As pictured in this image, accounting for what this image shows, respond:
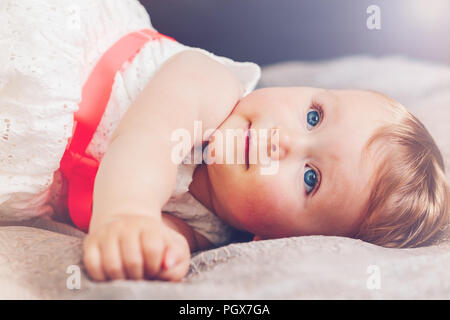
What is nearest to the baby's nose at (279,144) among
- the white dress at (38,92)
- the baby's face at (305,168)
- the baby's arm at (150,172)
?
the baby's face at (305,168)

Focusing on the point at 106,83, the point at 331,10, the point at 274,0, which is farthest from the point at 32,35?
the point at 331,10

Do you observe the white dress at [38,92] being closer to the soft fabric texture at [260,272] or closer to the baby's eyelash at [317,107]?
the soft fabric texture at [260,272]

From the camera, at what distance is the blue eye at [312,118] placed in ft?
2.68

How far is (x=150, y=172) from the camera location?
0.59 meters

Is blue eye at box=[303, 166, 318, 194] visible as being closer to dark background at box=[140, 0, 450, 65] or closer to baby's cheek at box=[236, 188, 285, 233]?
baby's cheek at box=[236, 188, 285, 233]

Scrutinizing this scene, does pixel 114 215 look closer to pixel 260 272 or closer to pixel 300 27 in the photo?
pixel 260 272

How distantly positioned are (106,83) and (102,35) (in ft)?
0.35

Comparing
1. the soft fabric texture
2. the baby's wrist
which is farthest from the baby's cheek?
the baby's wrist

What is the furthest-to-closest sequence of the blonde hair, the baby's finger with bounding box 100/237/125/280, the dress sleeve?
the blonde hair, the dress sleeve, the baby's finger with bounding box 100/237/125/280

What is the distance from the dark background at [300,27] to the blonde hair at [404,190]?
499 millimetres

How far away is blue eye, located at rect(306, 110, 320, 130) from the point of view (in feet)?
2.68

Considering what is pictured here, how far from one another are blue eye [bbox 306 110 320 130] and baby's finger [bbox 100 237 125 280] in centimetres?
46

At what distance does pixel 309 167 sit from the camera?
797 mm
